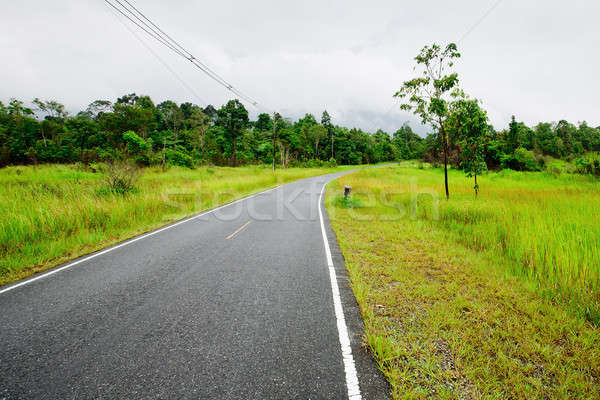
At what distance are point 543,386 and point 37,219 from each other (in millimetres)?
10297

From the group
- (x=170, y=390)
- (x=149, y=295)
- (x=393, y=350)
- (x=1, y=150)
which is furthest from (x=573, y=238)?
(x=1, y=150)

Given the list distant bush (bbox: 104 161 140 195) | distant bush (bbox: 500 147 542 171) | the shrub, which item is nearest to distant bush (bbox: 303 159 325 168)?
the shrub

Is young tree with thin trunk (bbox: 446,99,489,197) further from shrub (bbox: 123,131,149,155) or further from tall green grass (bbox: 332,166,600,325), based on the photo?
shrub (bbox: 123,131,149,155)

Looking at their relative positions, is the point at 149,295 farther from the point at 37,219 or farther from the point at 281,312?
the point at 37,219

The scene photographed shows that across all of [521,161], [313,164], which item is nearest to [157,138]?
[313,164]

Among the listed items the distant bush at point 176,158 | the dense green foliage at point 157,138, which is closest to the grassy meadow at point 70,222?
the dense green foliage at point 157,138

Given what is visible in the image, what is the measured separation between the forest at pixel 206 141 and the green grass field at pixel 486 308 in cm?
826

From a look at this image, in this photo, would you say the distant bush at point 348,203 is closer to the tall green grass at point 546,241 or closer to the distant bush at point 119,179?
the tall green grass at point 546,241

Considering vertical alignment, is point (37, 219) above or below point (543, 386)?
above

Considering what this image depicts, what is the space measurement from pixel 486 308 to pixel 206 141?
52846mm

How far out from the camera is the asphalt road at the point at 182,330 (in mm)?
1999

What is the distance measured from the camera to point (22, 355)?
2.35m

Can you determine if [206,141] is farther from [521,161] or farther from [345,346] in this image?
[521,161]

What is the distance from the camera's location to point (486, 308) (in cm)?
308
